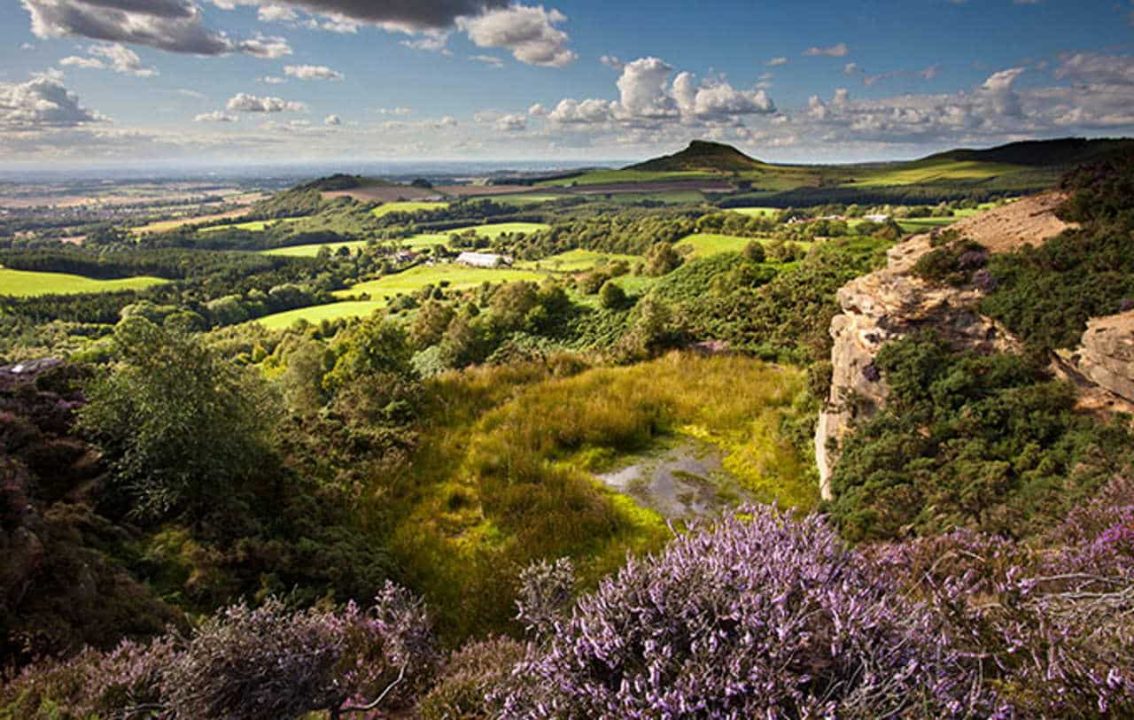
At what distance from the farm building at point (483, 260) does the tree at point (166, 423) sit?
63858 millimetres

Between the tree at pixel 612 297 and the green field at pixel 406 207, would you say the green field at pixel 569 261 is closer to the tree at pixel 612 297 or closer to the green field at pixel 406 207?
the tree at pixel 612 297

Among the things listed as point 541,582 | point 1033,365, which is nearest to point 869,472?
point 1033,365

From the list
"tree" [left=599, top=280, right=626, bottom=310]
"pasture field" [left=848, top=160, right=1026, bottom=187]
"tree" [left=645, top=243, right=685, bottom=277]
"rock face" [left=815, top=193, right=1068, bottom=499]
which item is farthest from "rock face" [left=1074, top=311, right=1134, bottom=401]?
"pasture field" [left=848, top=160, right=1026, bottom=187]

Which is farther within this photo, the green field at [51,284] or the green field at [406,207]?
the green field at [406,207]

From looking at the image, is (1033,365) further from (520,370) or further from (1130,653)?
(520,370)

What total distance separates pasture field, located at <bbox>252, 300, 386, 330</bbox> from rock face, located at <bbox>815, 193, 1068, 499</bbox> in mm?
52046

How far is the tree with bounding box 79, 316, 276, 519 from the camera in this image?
6.16m

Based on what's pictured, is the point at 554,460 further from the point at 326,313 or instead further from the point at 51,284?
the point at 51,284

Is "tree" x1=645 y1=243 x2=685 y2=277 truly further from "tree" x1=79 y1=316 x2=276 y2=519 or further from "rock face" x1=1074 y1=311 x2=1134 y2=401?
"tree" x1=79 y1=316 x2=276 y2=519

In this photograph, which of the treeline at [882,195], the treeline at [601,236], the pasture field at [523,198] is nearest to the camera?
the treeline at [882,195]

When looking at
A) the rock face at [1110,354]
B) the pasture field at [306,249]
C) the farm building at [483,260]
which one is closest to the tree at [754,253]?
the rock face at [1110,354]

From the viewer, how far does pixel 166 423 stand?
6.16 metres

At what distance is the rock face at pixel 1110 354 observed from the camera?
220 inches

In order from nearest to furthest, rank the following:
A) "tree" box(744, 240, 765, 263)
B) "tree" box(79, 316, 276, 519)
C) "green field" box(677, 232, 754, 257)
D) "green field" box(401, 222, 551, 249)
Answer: "tree" box(79, 316, 276, 519), "tree" box(744, 240, 765, 263), "green field" box(677, 232, 754, 257), "green field" box(401, 222, 551, 249)
